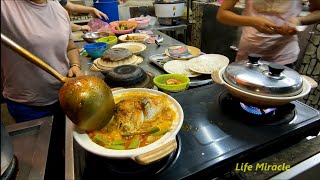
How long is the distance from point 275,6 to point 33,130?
1.40 m

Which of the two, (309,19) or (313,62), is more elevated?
(309,19)

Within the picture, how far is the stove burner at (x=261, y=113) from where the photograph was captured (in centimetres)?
76

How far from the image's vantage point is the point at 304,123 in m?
0.74

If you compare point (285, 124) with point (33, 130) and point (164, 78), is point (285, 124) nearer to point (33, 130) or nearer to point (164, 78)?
point (164, 78)

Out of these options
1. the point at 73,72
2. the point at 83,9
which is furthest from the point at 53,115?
the point at 83,9

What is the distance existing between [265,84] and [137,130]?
18.3 inches

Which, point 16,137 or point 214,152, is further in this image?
point 16,137

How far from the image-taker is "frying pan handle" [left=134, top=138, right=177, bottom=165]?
516mm

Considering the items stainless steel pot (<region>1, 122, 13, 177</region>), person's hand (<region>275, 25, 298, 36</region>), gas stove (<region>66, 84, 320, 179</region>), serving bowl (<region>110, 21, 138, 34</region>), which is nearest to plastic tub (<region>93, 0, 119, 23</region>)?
serving bowl (<region>110, 21, 138, 34</region>)

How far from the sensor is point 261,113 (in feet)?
2.56

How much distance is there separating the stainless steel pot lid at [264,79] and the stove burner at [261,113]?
0.10 m

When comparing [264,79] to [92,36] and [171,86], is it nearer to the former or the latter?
[171,86]

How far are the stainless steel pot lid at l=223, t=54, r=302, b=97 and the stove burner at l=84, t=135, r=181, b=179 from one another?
36 centimetres

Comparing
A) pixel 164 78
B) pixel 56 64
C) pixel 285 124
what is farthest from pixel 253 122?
pixel 56 64
